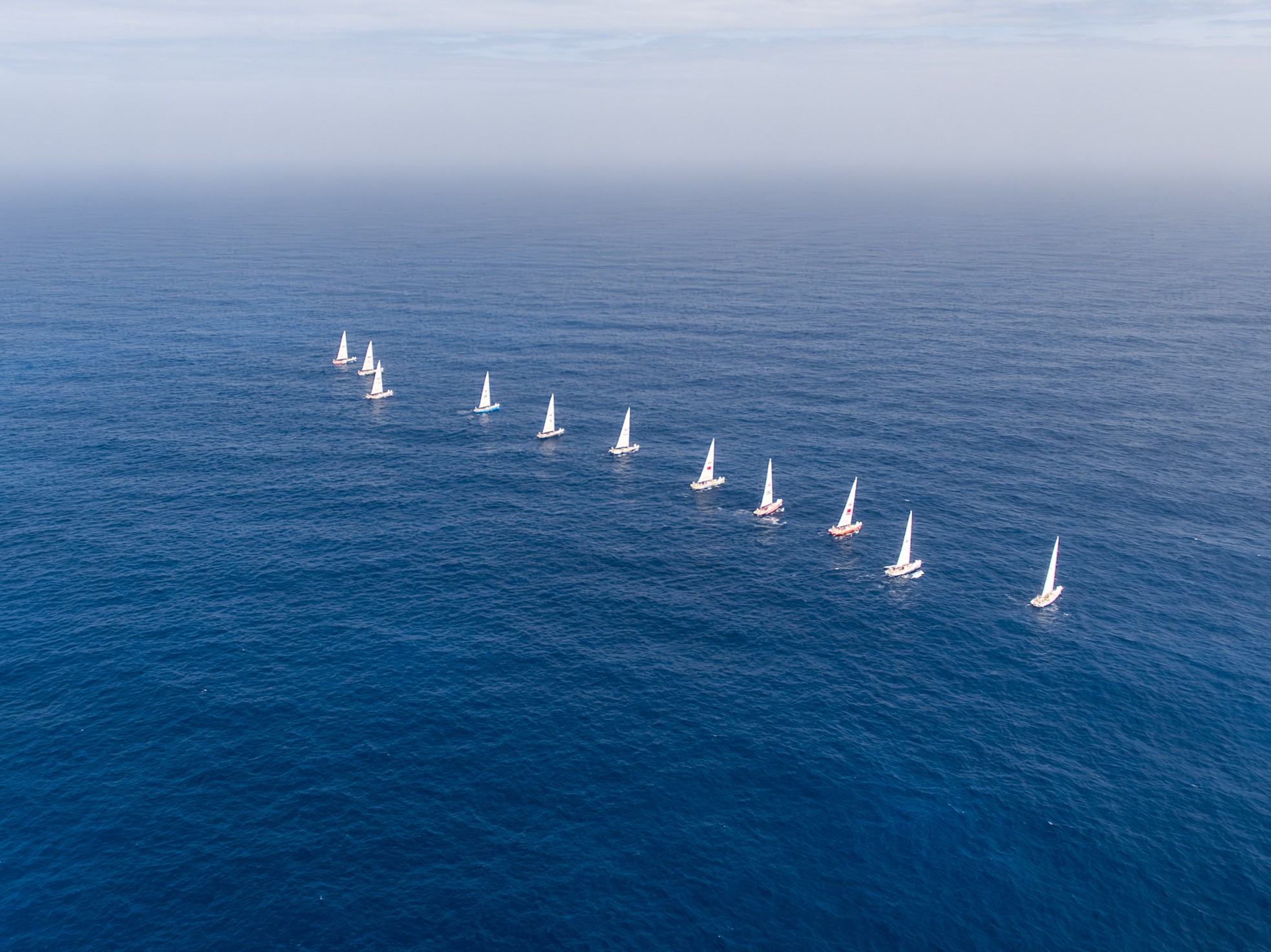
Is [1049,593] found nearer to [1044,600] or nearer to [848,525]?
[1044,600]

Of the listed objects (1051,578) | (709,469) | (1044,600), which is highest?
(709,469)

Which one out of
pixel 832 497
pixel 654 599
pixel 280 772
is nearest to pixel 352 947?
pixel 280 772

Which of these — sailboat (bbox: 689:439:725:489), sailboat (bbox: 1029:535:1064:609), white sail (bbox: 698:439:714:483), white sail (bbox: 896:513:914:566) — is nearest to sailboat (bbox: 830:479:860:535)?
white sail (bbox: 896:513:914:566)

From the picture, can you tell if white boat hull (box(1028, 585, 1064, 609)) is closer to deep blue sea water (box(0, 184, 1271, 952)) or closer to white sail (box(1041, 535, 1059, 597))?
white sail (box(1041, 535, 1059, 597))

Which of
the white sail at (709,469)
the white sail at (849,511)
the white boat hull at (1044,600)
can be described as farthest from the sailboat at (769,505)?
the white boat hull at (1044,600)

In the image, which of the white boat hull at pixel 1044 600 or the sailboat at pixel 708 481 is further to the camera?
the sailboat at pixel 708 481

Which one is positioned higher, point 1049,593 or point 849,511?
point 849,511

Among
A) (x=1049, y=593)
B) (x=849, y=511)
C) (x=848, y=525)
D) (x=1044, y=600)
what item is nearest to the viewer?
(x=1044, y=600)

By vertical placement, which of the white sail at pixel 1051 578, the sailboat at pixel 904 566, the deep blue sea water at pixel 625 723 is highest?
the white sail at pixel 1051 578

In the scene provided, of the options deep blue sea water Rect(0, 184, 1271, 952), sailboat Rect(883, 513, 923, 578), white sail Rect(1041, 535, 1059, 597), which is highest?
white sail Rect(1041, 535, 1059, 597)

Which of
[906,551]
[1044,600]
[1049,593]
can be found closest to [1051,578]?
[1049,593]

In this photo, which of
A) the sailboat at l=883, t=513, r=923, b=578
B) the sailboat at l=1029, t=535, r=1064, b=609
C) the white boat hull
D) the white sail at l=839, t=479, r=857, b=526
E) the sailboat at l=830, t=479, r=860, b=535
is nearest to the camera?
the sailboat at l=1029, t=535, r=1064, b=609

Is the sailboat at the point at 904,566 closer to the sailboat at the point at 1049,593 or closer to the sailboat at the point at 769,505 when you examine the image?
the sailboat at the point at 1049,593

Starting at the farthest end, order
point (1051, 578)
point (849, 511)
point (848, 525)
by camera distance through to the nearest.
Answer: point (848, 525) → point (849, 511) → point (1051, 578)
